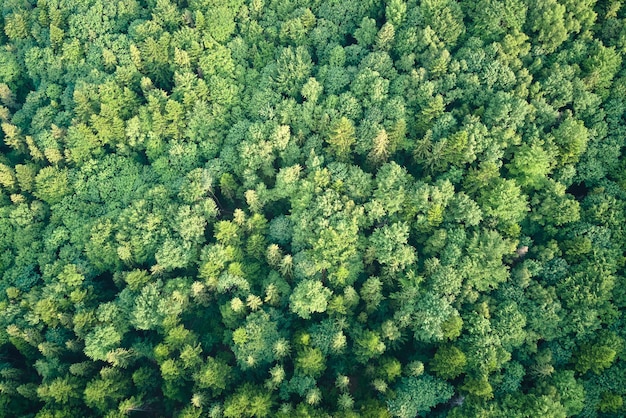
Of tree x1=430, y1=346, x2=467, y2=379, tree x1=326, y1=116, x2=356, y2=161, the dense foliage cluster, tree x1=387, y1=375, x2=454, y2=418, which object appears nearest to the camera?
tree x1=387, y1=375, x2=454, y2=418

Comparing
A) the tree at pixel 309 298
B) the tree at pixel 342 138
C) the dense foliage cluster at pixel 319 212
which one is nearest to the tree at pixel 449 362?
the dense foliage cluster at pixel 319 212

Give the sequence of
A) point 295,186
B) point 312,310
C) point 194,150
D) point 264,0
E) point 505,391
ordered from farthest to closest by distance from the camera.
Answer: point 264,0 < point 194,150 < point 295,186 < point 312,310 < point 505,391

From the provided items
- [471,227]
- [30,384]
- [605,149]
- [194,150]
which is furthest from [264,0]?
[30,384]

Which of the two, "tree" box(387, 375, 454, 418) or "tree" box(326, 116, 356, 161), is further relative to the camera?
"tree" box(326, 116, 356, 161)

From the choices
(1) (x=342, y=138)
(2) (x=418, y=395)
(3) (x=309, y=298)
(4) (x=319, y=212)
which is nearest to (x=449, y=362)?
(2) (x=418, y=395)

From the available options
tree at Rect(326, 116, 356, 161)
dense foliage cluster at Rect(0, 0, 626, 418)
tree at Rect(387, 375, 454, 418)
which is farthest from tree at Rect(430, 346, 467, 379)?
tree at Rect(326, 116, 356, 161)

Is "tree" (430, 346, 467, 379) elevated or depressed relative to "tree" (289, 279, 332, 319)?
elevated

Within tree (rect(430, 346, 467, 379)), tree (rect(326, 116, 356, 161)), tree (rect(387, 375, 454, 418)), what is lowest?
tree (rect(387, 375, 454, 418))

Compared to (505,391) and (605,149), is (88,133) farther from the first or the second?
(605,149)

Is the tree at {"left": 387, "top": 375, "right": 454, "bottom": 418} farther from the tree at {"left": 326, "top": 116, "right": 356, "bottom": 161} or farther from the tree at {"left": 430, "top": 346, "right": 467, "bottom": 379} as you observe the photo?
the tree at {"left": 326, "top": 116, "right": 356, "bottom": 161}
